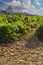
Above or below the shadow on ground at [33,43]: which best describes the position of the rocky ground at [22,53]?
above

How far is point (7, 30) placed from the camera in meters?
8.18

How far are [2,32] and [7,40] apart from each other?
38 centimetres

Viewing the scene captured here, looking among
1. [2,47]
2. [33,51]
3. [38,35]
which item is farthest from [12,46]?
[38,35]

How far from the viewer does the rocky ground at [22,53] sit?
20.1 feet

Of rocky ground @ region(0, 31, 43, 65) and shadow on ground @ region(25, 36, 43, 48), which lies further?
shadow on ground @ region(25, 36, 43, 48)

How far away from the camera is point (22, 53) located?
6.88 m

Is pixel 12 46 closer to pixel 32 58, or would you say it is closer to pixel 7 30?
pixel 7 30

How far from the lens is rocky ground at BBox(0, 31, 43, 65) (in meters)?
6.13

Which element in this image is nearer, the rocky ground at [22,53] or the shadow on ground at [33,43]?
the rocky ground at [22,53]

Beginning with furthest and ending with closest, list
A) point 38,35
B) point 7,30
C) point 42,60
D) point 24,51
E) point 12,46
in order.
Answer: point 38,35, point 7,30, point 12,46, point 24,51, point 42,60

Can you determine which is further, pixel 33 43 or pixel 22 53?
pixel 33 43

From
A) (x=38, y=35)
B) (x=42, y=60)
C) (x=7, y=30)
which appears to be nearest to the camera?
(x=42, y=60)

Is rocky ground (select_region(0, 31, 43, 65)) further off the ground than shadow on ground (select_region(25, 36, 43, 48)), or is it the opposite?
rocky ground (select_region(0, 31, 43, 65))

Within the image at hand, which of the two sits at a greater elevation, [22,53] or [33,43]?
[22,53]
